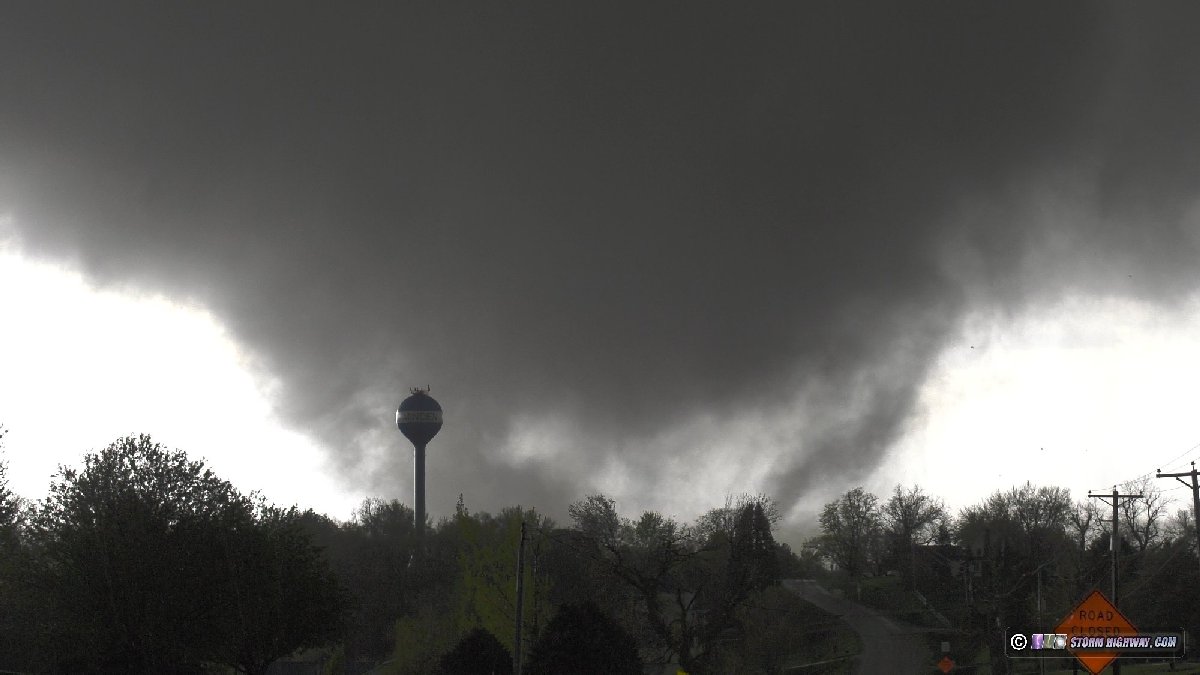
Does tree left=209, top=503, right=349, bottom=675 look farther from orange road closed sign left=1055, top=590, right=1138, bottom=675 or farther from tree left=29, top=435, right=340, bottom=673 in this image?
orange road closed sign left=1055, top=590, right=1138, bottom=675

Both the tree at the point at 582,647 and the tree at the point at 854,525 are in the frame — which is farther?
the tree at the point at 854,525

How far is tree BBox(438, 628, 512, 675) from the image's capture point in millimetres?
55750

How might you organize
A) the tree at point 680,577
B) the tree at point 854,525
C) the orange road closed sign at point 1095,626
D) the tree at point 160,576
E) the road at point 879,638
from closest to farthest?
the orange road closed sign at point 1095,626
the tree at point 160,576
the tree at point 680,577
the road at point 879,638
the tree at point 854,525

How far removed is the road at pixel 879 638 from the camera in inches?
3526

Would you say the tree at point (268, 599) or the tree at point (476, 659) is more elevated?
the tree at point (268, 599)

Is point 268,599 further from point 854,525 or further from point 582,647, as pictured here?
point 854,525

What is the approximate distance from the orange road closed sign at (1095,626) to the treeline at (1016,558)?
1017 cm

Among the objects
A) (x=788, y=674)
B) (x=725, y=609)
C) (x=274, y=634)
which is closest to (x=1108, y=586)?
(x=788, y=674)

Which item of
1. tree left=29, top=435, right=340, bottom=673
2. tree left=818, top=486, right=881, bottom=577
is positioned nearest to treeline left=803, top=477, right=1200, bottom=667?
tree left=818, top=486, right=881, bottom=577

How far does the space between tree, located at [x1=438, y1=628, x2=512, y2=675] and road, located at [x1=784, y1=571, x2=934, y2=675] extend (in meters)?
40.7

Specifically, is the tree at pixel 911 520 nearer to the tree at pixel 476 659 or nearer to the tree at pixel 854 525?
the tree at pixel 854 525

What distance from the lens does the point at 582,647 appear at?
51.8 m

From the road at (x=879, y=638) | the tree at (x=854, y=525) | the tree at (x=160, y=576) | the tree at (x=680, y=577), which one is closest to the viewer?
the tree at (x=160, y=576)

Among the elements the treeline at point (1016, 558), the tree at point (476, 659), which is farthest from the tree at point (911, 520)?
the tree at point (476, 659)
